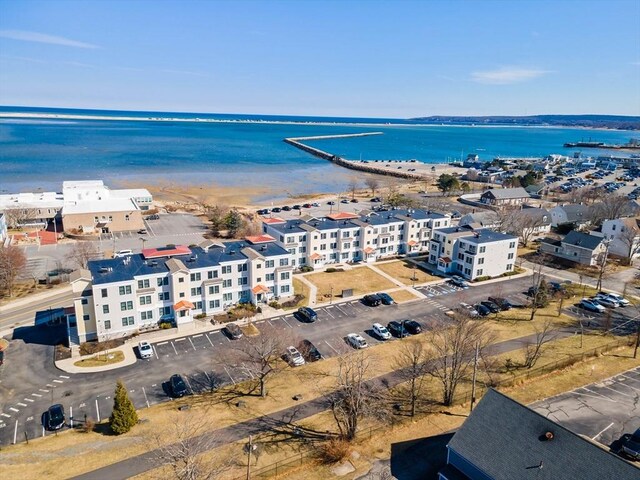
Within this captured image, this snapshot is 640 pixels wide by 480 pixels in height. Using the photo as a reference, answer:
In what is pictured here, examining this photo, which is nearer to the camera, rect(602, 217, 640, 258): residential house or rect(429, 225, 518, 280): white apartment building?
rect(429, 225, 518, 280): white apartment building

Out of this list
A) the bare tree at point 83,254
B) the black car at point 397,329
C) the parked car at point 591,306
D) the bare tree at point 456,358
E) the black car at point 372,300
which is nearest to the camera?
the bare tree at point 456,358

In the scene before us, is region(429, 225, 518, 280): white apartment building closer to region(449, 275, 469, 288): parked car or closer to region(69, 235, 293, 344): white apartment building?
region(449, 275, 469, 288): parked car

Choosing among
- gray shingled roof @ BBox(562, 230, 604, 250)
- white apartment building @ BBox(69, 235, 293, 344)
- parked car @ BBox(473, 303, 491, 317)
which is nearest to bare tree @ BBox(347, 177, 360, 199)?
gray shingled roof @ BBox(562, 230, 604, 250)

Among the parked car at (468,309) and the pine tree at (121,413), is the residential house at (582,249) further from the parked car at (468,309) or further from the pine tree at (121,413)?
the pine tree at (121,413)

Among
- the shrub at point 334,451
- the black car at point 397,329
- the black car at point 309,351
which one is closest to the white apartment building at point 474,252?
the black car at point 397,329

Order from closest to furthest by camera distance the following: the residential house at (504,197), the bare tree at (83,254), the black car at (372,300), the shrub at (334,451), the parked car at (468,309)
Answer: the shrub at (334,451) → the parked car at (468,309) → the black car at (372,300) → the bare tree at (83,254) → the residential house at (504,197)
